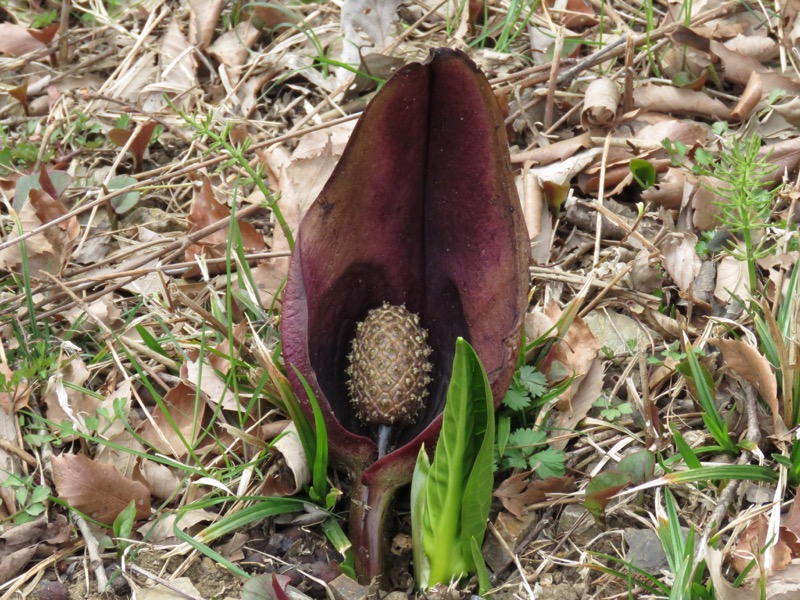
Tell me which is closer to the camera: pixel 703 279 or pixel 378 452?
pixel 378 452

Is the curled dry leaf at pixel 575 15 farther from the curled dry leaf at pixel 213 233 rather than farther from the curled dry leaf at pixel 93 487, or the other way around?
the curled dry leaf at pixel 93 487

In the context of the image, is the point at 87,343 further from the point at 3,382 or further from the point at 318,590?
the point at 318,590

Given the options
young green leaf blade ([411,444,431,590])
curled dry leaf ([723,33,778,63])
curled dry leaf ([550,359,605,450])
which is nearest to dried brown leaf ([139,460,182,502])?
young green leaf blade ([411,444,431,590])

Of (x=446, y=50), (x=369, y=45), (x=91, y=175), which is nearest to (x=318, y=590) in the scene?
(x=446, y=50)

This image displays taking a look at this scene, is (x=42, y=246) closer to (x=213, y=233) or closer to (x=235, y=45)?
(x=213, y=233)

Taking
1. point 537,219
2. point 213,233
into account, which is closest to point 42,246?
point 213,233

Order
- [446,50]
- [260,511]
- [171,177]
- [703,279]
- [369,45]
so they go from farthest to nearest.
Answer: [369,45]
[171,177]
[703,279]
[260,511]
[446,50]

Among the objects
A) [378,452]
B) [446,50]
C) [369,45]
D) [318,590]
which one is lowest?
[318,590]
